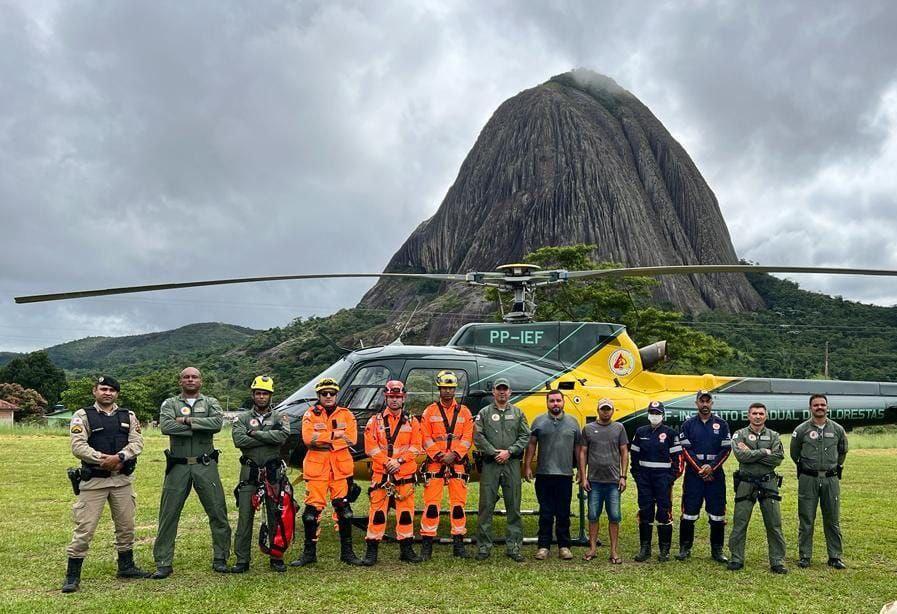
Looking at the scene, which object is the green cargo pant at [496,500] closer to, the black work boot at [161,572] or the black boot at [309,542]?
the black boot at [309,542]

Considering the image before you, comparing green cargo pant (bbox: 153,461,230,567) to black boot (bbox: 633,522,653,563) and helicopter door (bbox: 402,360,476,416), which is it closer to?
helicopter door (bbox: 402,360,476,416)

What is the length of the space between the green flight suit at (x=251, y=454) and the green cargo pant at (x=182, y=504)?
0.17 metres

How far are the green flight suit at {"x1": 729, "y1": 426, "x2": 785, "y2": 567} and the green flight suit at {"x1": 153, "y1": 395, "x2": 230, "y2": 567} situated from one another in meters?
5.36

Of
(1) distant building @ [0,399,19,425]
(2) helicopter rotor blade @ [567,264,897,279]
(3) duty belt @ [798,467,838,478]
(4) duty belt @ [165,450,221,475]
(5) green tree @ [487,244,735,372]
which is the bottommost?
(1) distant building @ [0,399,19,425]

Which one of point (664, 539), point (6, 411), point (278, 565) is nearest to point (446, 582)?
point (278, 565)

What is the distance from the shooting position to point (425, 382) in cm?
801

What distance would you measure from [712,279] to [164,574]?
3024 inches

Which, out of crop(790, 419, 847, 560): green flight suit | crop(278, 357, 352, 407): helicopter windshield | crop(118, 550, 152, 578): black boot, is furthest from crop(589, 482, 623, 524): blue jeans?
crop(118, 550, 152, 578): black boot

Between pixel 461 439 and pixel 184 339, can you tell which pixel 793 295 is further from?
pixel 184 339

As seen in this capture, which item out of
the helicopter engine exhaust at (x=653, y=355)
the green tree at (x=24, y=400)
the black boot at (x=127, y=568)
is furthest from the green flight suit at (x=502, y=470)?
the green tree at (x=24, y=400)

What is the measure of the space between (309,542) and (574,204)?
246 ft

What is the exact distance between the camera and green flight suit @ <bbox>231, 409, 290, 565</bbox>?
6.50 meters

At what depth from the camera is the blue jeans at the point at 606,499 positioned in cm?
708

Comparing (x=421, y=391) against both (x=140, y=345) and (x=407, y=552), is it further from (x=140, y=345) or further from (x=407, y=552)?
(x=140, y=345)
